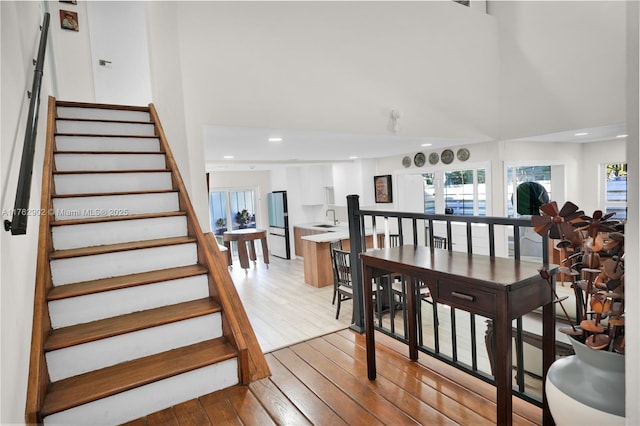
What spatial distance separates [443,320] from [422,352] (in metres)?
2.87

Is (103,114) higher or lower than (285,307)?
higher

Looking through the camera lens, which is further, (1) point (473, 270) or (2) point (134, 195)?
(2) point (134, 195)

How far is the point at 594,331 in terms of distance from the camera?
1.15 m

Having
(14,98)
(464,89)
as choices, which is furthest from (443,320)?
(14,98)

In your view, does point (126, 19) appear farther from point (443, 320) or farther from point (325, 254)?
point (443, 320)

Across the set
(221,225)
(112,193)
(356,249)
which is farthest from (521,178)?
(221,225)

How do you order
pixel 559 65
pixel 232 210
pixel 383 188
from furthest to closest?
pixel 232 210 → pixel 383 188 → pixel 559 65

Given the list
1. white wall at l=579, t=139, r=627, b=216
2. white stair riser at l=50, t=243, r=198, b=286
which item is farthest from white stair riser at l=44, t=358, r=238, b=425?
white wall at l=579, t=139, r=627, b=216

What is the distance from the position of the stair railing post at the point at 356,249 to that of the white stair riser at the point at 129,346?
1026 mm

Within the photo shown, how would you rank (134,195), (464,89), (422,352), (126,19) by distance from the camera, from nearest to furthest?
(422,352)
(134,195)
(464,89)
(126,19)

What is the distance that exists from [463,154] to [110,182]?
4.81 metres

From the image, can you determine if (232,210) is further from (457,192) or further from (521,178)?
(521,178)

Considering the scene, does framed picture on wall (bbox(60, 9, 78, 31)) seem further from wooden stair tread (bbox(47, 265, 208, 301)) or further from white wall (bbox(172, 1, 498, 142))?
wooden stair tread (bbox(47, 265, 208, 301))

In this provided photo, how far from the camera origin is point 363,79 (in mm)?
3844
